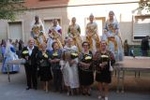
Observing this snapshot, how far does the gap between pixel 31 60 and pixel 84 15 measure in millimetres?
12146

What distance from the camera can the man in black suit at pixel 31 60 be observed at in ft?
33.4

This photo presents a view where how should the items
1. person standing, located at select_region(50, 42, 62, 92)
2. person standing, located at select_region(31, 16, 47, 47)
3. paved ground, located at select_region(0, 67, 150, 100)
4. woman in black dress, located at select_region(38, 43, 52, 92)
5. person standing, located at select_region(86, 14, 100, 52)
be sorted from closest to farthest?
paved ground, located at select_region(0, 67, 150, 100)
person standing, located at select_region(50, 42, 62, 92)
woman in black dress, located at select_region(38, 43, 52, 92)
person standing, located at select_region(86, 14, 100, 52)
person standing, located at select_region(31, 16, 47, 47)

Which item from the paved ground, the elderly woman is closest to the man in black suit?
the paved ground

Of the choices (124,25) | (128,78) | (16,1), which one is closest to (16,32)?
(16,1)

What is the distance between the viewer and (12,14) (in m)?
16.7

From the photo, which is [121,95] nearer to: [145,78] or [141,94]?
[141,94]

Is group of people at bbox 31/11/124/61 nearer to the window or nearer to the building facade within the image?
the building facade

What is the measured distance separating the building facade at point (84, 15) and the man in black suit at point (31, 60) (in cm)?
1110

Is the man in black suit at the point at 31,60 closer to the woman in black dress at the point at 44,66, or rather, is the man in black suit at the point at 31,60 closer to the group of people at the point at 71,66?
the group of people at the point at 71,66

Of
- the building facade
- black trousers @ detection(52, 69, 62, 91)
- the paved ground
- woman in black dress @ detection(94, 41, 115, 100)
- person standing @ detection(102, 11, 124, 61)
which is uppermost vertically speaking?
the building facade

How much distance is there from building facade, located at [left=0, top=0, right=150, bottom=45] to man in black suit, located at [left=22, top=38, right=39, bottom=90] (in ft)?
36.4

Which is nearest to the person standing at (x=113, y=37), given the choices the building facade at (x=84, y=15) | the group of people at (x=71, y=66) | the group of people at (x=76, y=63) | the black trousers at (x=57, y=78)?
the group of people at (x=76, y=63)

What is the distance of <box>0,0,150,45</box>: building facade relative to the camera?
2064 centimetres

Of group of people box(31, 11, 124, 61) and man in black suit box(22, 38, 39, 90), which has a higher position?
group of people box(31, 11, 124, 61)
